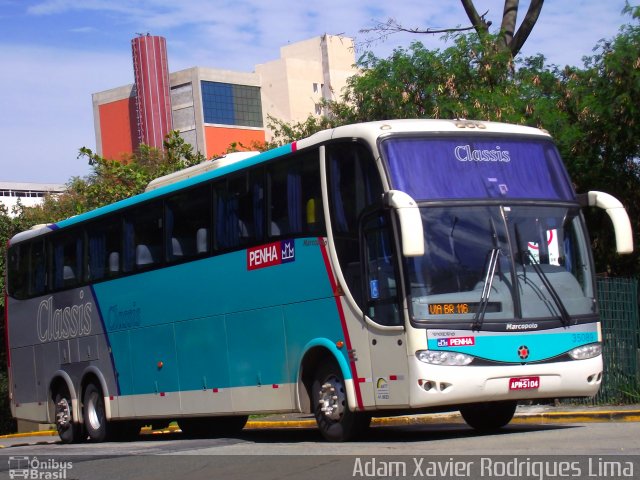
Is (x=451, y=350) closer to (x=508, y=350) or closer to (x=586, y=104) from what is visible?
(x=508, y=350)

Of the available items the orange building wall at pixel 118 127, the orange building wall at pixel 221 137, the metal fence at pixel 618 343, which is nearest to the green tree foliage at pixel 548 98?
the metal fence at pixel 618 343

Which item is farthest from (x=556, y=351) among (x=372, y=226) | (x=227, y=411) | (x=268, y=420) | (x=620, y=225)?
(x=268, y=420)

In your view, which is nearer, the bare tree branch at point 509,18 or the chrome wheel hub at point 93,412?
the chrome wheel hub at point 93,412

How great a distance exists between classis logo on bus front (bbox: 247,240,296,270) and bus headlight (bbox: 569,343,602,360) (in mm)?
3590

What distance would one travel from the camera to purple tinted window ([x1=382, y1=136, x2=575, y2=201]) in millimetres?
12547

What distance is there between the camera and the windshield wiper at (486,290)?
1212 centimetres

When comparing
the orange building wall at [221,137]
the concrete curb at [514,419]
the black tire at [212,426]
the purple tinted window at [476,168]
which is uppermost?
the orange building wall at [221,137]

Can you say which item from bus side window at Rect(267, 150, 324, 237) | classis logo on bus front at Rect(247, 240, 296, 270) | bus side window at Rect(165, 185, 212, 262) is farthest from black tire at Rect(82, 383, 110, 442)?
bus side window at Rect(267, 150, 324, 237)

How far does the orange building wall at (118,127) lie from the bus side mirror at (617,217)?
8214 centimetres

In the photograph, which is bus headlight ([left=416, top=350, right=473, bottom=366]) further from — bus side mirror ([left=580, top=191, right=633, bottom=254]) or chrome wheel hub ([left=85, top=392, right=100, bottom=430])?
chrome wheel hub ([left=85, top=392, right=100, bottom=430])

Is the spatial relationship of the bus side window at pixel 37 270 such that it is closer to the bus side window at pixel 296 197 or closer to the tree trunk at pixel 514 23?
the bus side window at pixel 296 197

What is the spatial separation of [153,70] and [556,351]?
8099 centimetres

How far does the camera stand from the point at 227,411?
617 inches

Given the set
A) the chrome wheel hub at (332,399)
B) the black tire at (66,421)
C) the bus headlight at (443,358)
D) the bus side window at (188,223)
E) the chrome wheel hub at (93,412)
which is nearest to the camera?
the bus headlight at (443,358)
